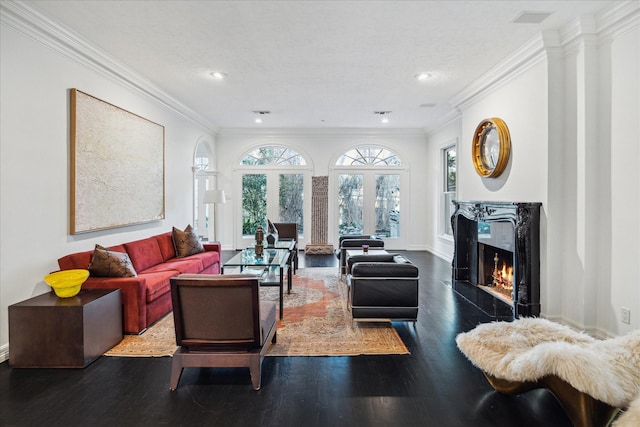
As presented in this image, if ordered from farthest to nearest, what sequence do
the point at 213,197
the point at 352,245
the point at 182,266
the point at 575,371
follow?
the point at 213,197 → the point at 352,245 → the point at 182,266 → the point at 575,371

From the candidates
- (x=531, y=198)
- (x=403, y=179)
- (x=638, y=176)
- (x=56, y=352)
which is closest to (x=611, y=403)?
(x=638, y=176)

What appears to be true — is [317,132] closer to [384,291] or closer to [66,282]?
[384,291]

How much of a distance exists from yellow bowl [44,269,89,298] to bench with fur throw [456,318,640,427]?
3235 millimetres

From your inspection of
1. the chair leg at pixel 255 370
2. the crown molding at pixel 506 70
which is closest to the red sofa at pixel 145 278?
the chair leg at pixel 255 370

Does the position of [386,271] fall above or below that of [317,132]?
below

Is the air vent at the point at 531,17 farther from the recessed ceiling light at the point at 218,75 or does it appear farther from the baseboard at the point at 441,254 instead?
the baseboard at the point at 441,254

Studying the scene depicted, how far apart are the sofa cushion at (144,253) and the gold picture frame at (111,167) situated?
30 cm

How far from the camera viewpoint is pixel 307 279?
5938 mm

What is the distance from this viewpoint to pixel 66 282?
3.06m

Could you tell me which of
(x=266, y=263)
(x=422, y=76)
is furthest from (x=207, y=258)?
(x=422, y=76)

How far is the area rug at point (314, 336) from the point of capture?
3.20 meters

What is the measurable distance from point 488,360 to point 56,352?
10.7ft

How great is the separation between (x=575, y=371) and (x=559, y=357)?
91 mm

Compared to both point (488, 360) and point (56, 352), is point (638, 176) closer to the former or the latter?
point (488, 360)
